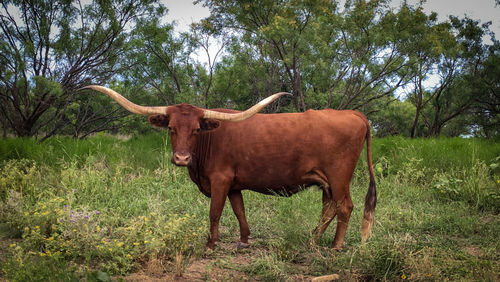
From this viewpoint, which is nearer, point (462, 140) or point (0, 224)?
point (0, 224)

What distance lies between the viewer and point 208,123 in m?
5.04

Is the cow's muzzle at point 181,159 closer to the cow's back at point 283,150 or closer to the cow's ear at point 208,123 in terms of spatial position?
the cow's ear at point 208,123

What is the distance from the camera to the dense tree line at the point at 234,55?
1307 centimetres

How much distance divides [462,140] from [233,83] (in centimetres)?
903

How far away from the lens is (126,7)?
13742 millimetres

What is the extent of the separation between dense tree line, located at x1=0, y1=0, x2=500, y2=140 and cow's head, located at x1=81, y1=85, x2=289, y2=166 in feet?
24.2

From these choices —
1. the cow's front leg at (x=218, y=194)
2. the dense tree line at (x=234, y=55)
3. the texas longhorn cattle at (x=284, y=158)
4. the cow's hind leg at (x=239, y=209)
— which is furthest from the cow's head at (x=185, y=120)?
the dense tree line at (x=234, y=55)

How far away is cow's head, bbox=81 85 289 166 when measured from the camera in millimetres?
4809

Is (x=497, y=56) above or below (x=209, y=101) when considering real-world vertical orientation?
above

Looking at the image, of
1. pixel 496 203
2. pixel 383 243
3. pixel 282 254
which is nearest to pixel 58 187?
pixel 282 254

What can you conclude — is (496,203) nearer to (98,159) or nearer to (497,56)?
(98,159)

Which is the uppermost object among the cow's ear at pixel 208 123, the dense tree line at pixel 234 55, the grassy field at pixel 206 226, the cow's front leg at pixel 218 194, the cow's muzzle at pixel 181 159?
the dense tree line at pixel 234 55

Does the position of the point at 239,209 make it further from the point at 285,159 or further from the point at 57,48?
the point at 57,48

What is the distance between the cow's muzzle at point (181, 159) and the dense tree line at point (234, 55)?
7.86 metres
